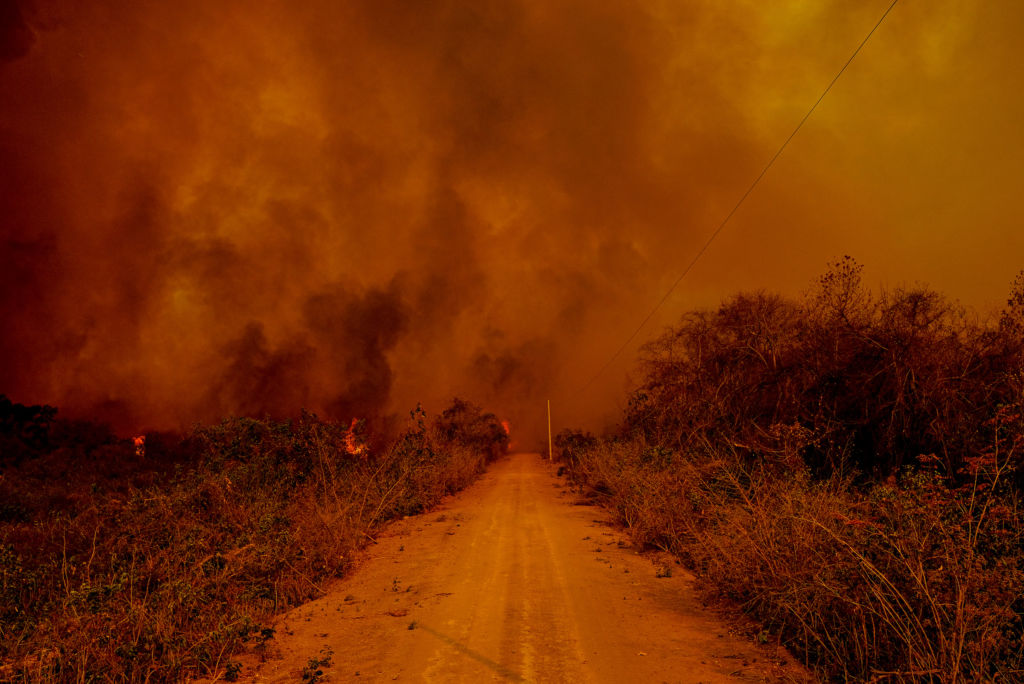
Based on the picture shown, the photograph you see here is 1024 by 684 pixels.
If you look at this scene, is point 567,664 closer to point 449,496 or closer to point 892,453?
point 892,453

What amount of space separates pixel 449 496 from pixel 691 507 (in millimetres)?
11537

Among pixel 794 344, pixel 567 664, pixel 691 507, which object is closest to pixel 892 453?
pixel 794 344

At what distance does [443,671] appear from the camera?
17.7ft

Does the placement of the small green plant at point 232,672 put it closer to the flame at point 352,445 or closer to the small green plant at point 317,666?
the small green plant at point 317,666

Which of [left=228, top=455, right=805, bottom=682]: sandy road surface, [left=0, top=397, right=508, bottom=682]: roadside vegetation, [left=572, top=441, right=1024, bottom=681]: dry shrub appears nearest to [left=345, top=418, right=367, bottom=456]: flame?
[left=0, top=397, right=508, bottom=682]: roadside vegetation

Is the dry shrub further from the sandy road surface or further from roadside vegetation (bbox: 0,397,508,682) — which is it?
roadside vegetation (bbox: 0,397,508,682)

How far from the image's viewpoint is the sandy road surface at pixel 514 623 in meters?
5.46

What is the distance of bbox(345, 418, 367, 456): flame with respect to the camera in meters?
16.7

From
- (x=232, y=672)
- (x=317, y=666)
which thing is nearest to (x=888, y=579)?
(x=317, y=666)

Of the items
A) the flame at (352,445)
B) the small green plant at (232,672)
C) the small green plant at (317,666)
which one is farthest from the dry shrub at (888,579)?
the flame at (352,445)

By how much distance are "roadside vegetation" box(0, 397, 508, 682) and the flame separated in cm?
4

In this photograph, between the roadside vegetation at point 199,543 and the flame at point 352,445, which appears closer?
the roadside vegetation at point 199,543

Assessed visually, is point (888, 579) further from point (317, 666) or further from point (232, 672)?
point (232, 672)

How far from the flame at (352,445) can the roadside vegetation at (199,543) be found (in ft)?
0.13
